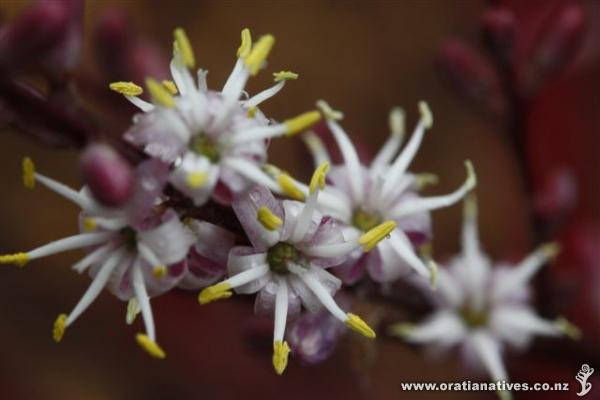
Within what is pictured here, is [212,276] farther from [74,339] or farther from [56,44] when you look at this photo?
[74,339]

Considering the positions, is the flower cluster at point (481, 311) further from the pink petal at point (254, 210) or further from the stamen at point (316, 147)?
the pink petal at point (254, 210)

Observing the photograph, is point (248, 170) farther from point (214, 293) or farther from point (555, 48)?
point (555, 48)

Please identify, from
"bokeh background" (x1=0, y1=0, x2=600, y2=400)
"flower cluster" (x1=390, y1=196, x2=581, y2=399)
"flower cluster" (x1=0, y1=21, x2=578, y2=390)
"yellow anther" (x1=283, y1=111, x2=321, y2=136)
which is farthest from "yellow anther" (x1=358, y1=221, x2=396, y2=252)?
"bokeh background" (x1=0, y1=0, x2=600, y2=400)

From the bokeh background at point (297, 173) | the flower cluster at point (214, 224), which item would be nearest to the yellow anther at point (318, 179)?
the flower cluster at point (214, 224)

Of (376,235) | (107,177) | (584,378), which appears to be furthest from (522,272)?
(107,177)

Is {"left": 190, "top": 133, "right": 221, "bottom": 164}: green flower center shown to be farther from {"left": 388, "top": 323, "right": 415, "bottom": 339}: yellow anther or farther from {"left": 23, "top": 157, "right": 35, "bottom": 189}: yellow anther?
{"left": 388, "top": 323, "right": 415, "bottom": 339}: yellow anther

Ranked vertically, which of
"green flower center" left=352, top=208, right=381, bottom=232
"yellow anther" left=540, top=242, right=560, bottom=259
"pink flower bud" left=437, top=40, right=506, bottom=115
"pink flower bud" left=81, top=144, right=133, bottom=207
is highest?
"pink flower bud" left=437, top=40, right=506, bottom=115

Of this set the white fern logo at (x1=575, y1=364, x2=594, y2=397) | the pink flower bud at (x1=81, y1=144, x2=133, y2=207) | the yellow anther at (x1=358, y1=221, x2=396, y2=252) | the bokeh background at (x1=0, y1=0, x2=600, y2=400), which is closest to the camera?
the pink flower bud at (x1=81, y1=144, x2=133, y2=207)
